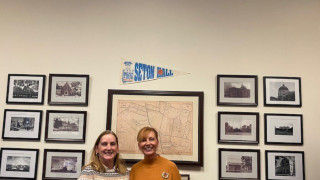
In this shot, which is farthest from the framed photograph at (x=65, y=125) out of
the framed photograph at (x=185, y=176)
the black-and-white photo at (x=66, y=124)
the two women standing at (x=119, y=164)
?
the framed photograph at (x=185, y=176)

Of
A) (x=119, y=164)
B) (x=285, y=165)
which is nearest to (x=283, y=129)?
(x=285, y=165)

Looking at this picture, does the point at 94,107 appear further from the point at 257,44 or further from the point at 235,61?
the point at 257,44

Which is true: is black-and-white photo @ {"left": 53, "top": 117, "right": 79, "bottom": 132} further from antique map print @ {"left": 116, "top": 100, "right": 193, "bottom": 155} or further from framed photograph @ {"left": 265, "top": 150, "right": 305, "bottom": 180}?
framed photograph @ {"left": 265, "top": 150, "right": 305, "bottom": 180}

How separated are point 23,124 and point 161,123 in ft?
4.25

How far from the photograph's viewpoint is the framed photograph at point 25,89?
2.52 meters

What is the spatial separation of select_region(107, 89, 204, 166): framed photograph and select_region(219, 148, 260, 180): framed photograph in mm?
222

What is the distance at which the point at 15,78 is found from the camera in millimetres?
2549

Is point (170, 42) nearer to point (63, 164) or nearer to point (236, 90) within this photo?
point (236, 90)

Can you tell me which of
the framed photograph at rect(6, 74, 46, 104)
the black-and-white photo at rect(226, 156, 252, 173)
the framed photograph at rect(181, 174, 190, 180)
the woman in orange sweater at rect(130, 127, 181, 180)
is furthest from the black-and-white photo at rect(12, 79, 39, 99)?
the black-and-white photo at rect(226, 156, 252, 173)

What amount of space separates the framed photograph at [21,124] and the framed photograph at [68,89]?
0.21 m

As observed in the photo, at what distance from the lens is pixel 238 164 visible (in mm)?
2441

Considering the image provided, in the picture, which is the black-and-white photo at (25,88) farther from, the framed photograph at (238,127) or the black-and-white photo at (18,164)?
the framed photograph at (238,127)

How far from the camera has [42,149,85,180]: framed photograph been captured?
95.4 inches

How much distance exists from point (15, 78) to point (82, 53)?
68cm
